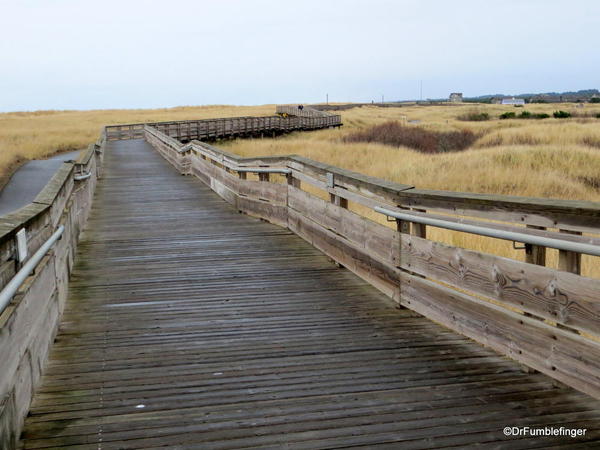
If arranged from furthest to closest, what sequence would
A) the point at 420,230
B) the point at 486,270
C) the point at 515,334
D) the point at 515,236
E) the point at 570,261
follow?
1. the point at 420,230
2. the point at 486,270
3. the point at 515,334
4. the point at 515,236
5. the point at 570,261

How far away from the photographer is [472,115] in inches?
3118

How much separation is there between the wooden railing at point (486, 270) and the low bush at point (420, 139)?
26.8 meters

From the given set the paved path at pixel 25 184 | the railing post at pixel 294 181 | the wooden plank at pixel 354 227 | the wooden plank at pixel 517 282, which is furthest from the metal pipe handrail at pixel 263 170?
the paved path at pixel 25 184

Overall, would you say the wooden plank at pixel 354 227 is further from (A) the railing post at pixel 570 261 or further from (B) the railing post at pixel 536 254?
(A) the railing post at pixel 570 261

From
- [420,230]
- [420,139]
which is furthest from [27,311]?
[420,139]

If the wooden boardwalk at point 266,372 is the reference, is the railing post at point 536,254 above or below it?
above

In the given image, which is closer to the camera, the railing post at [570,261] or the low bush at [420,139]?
the railing post at [570,261]

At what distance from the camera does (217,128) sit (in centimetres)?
4681

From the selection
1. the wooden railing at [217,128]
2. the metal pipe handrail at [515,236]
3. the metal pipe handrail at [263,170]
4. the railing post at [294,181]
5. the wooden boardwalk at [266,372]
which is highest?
the wooden railing at [217,128]

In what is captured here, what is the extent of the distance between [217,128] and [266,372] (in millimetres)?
43295

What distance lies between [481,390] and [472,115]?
78.6 metres

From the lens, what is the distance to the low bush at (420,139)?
34.5 meters

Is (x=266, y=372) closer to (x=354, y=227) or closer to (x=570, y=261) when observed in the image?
(x=570, y=261)

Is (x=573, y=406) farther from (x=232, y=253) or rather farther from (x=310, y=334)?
(x=232, y=253)
